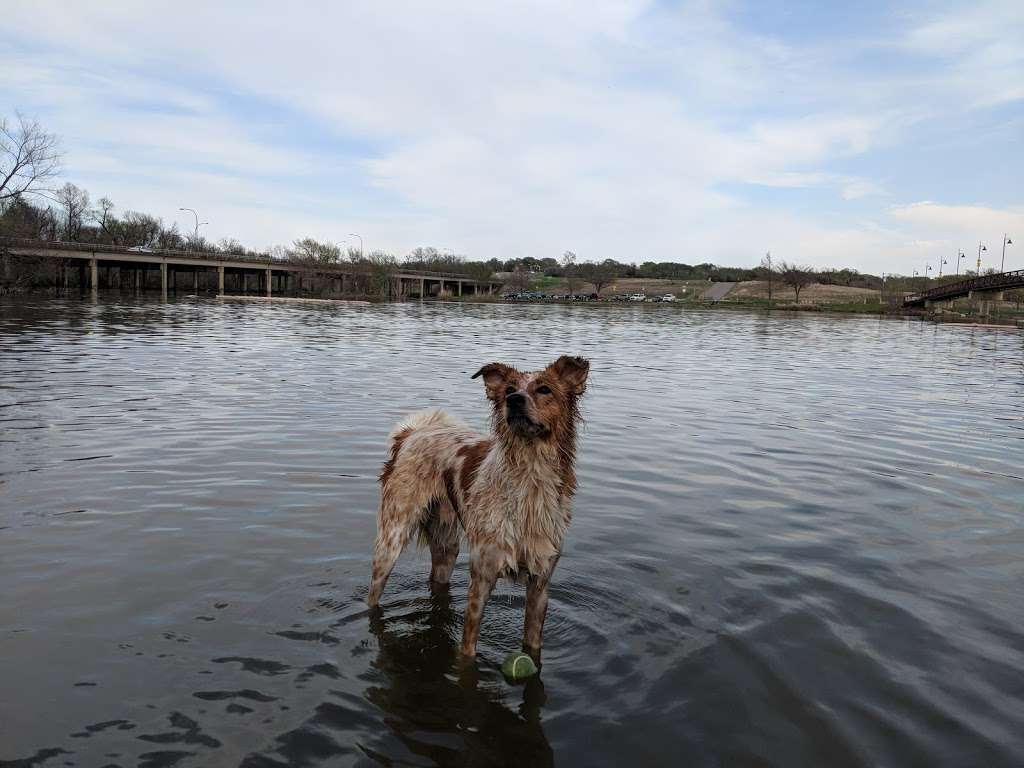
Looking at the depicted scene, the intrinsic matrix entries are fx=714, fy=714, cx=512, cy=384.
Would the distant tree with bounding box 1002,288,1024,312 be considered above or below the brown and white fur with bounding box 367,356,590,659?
above

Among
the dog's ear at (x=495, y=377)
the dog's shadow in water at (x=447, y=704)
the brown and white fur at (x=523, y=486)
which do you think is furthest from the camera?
the dog's ear at (x=495, y=377)

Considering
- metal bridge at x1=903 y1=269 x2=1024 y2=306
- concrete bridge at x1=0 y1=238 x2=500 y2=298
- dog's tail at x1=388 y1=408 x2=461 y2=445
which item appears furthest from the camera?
concrete bridge at x1=0 y1=238 x2=500 y2=298

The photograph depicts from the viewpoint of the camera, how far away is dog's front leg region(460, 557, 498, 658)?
5285mm

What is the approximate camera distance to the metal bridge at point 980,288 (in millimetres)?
102125

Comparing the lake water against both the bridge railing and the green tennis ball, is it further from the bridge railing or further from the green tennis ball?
the bridge railing

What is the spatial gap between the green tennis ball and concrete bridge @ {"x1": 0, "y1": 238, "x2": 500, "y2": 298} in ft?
256

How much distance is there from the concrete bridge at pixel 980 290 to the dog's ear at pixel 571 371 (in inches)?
4642

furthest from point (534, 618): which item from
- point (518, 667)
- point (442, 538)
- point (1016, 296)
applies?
point (1016, 296)

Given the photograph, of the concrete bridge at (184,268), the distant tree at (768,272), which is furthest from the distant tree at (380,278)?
the distant tree at (768,272)

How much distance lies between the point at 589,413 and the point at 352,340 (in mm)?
22040

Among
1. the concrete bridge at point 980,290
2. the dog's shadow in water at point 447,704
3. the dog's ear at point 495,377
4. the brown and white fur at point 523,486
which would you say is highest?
the concrete bridge at point 980,290

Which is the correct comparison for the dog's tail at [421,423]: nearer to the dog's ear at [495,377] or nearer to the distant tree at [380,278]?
the dog's ear at [495,377]

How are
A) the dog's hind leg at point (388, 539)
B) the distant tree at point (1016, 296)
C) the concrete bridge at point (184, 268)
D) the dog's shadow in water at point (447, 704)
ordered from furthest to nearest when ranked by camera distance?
the distant tree at point (1016, 296) → the concrete bridge at point (184, 268) → the dog's hind leg at point (388, 539) → the dog's shadow in water at point (447, 704)

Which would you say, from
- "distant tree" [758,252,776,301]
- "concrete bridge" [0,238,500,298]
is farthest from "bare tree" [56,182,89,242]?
"distant tree" [758,252,776,301]
